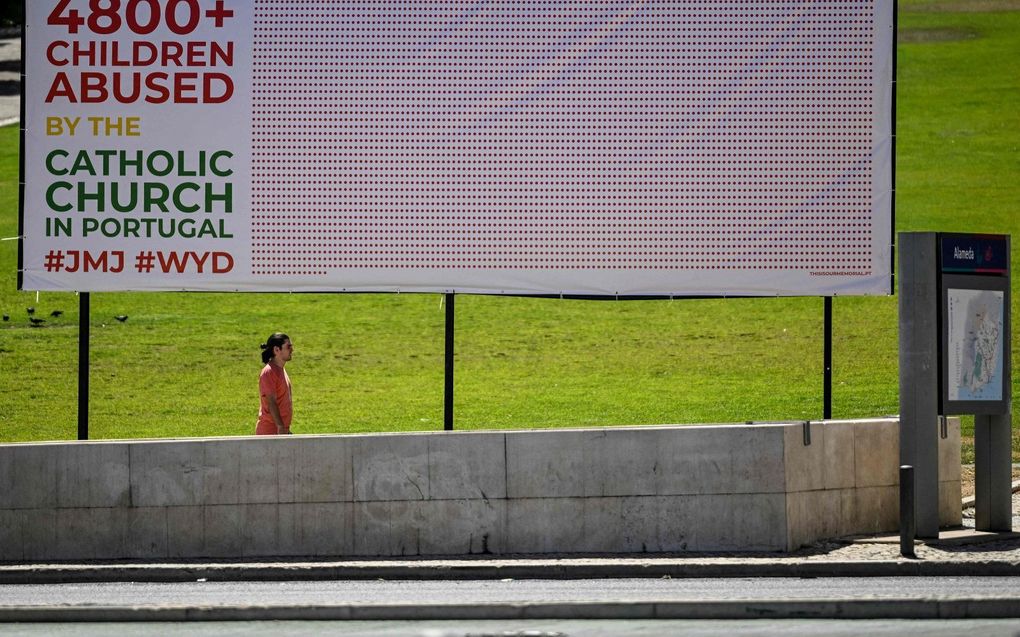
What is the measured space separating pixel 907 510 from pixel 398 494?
4.26 metres

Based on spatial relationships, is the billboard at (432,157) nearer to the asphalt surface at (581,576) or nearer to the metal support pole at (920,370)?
the metal support pole at (920,370)

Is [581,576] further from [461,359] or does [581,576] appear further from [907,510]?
[461,359]

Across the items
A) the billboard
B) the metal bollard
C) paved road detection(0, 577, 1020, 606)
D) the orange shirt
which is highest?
the billboard

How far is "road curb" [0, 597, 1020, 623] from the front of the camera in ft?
33.2

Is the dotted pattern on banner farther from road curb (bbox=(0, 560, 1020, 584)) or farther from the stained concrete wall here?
road curb (bbox=(0, 560, 1020, 584))

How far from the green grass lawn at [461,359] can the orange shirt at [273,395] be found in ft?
32.8

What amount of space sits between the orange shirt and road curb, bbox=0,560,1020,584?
2.11 m

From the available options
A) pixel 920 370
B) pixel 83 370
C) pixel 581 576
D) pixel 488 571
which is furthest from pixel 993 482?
pixel 83 370

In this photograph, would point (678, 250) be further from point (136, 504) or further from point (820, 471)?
point (136, 504)

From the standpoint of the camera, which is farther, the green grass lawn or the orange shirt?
the green grass lawn

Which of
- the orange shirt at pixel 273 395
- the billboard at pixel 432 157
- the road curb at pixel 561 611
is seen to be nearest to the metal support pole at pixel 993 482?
the billboard at pixel 432 157

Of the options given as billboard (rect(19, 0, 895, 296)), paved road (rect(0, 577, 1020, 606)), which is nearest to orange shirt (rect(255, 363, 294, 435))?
billboard (rect(19, 0, 895, 296))

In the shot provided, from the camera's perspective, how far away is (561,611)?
10.2 m

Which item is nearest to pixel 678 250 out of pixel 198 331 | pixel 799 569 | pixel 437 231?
pixel 437 231
